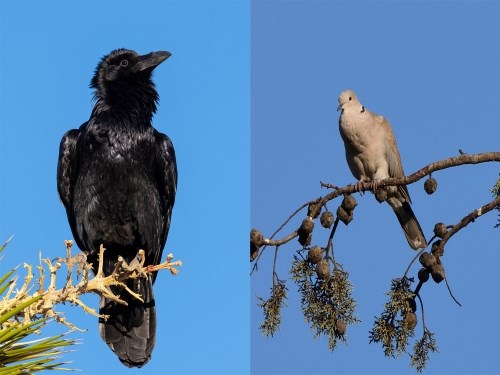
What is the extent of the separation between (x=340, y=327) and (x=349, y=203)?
616 millimetres

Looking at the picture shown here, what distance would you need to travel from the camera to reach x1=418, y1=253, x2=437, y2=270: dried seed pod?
375 cm

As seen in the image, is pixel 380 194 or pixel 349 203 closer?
pixel 349 203

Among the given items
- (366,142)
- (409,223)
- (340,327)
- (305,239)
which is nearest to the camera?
(340,327)

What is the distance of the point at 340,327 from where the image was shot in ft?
11.9

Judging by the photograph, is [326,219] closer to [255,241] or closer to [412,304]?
[255,241]

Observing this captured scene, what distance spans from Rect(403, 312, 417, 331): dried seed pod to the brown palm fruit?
553 mm

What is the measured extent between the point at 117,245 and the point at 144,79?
1212 mm

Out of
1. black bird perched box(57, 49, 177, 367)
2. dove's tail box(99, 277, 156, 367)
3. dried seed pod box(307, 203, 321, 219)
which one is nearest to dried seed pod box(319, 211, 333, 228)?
dried seed pod box(307, 203, 321, 219)

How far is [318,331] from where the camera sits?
369cm

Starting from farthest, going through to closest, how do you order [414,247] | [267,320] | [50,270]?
[414,247] → [267,320] → [50,270]

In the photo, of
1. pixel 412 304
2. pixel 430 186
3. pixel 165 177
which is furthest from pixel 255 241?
pixel 165 177

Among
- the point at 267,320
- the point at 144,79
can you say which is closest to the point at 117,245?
Result: the point at 144,79

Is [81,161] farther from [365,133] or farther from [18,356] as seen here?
[18,356]

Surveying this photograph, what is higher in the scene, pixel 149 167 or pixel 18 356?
pixel 149 167
